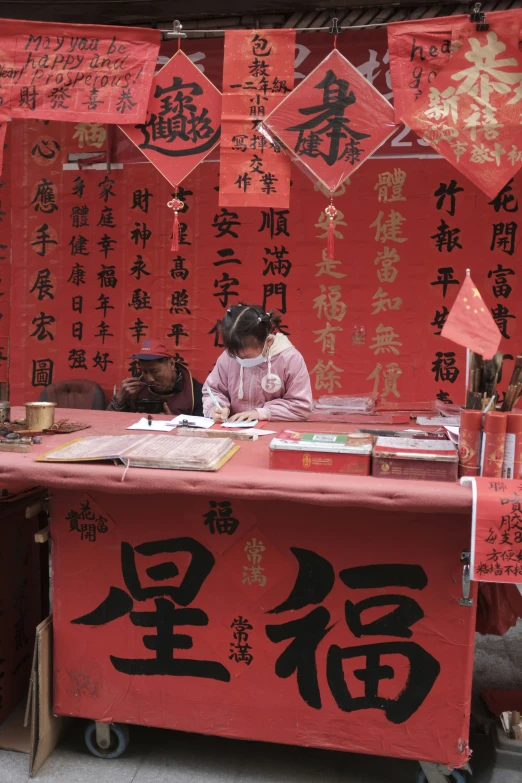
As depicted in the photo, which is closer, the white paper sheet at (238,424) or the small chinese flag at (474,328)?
the small chinese flag at (474,328)

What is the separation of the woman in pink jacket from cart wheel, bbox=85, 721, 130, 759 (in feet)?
4.57

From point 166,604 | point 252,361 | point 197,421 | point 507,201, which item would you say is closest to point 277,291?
point 252,361

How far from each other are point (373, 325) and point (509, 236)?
3.51 ft

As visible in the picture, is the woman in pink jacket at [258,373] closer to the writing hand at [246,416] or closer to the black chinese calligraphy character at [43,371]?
the writing hand at [246,416]

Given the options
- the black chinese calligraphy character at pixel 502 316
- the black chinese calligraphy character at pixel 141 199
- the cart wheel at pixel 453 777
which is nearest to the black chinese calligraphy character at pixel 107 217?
the black chinese calligraphy character at pixel 141 199

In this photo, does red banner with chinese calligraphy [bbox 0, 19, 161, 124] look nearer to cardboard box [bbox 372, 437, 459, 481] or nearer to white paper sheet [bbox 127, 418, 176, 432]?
Answer: white paper sheet [bbox 127, 418, 176, 432]

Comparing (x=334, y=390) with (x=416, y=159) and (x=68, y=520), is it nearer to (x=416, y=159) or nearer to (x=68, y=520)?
(x=416, y=159)

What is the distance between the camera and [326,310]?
4.63m

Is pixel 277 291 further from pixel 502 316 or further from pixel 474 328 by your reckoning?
pixel 474 328

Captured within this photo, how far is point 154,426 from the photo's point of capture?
9.19ft

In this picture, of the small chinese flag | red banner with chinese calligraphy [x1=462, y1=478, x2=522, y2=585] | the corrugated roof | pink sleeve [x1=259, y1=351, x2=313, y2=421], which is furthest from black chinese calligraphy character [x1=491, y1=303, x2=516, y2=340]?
red banner with chinese calligraphy [x1=462, y1=478, x2=522, y2=585]

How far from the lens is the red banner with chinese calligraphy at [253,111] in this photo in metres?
2.97

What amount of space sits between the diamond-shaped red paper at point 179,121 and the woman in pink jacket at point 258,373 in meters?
0.76

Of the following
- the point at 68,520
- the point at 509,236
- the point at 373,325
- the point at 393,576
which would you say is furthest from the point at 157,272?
the point at 393,576
